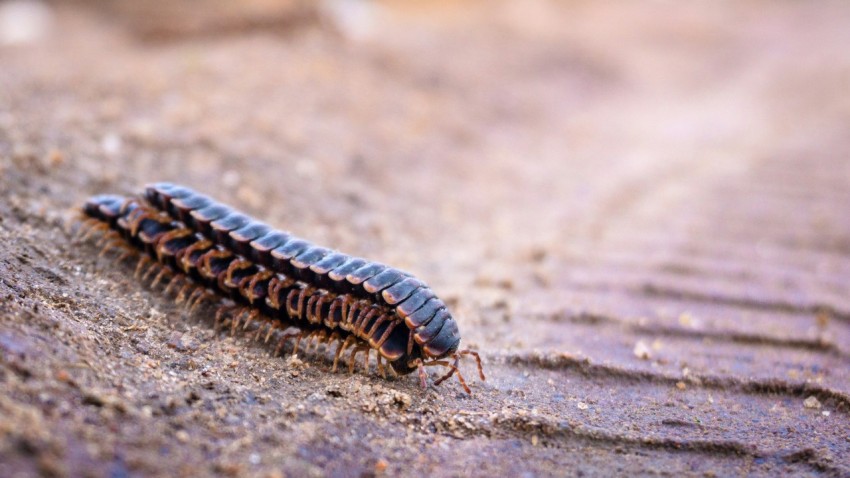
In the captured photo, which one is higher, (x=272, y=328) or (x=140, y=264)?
(x=140, y=264)

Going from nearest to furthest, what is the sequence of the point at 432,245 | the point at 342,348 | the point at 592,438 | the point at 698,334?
1. the point at 592,438
2. the point at 342,348
3. the point at 698,334
4. the point at 432,245

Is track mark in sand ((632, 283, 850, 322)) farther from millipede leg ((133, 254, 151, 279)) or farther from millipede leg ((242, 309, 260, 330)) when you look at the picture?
millipede leg ((133, 254, 151, 279))

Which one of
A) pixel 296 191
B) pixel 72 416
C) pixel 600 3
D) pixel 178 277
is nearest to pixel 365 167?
pixel 296 191

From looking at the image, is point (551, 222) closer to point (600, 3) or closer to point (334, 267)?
point (334, 267)

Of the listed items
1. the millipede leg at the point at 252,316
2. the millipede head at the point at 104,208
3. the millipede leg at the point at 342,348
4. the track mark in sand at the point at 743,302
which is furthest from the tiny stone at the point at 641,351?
the millipede head at the point at 104,208

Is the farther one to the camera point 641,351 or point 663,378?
point 641,351

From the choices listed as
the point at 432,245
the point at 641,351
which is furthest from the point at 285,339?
the point at 432,245

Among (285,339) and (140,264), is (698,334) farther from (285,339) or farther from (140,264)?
(140,264)

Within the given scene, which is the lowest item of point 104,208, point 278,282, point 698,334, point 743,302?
point 278,282
